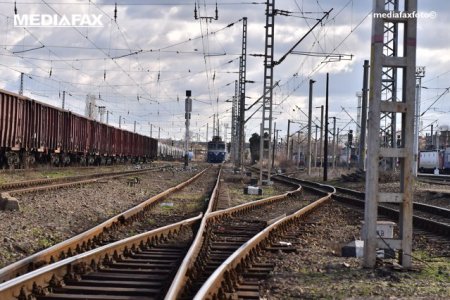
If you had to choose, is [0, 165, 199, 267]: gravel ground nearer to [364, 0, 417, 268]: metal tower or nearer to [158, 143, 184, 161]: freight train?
[364, 0, 417, 268]: metal tower

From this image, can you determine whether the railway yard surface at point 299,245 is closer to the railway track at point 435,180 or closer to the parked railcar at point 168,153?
the railway track at point 435,180

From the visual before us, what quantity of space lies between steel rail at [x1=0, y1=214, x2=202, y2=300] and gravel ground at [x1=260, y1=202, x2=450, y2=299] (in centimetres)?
181

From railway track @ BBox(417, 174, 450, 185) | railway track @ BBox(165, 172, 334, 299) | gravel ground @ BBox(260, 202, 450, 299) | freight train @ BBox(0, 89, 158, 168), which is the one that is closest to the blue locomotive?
freight train @ BBox(0, 89, 158, 168)

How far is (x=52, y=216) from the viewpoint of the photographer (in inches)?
502

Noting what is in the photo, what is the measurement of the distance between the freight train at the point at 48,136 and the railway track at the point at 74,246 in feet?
49.5

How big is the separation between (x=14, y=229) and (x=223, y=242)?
3.31 metres

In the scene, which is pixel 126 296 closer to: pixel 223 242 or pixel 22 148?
pixel 223 242

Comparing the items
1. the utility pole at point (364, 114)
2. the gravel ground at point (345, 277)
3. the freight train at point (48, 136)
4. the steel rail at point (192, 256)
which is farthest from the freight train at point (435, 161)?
the gravel ground at point (345, 277)

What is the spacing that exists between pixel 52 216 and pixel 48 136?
21874mm

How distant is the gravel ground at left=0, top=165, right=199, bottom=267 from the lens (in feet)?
29.6

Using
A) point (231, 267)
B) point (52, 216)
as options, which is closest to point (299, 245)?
point (231, 267)

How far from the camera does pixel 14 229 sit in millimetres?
10305

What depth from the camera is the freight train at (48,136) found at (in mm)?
27766

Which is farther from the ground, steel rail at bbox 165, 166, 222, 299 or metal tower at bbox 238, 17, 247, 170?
metal tower at bbox 238, 17, 247, 170
